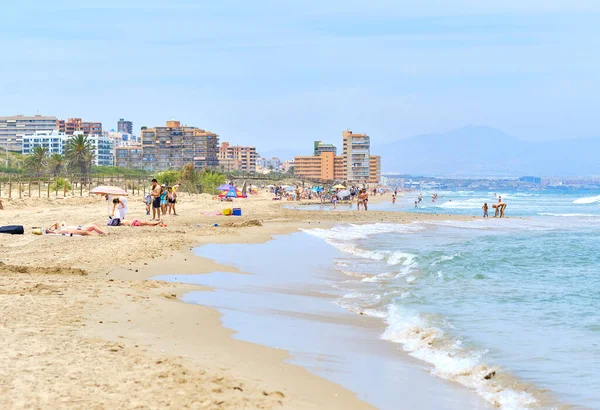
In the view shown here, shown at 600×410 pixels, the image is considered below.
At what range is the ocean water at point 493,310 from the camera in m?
7.25

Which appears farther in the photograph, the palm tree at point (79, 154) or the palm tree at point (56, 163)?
the palm tree at point (79, 154)

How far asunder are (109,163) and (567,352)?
648 ft

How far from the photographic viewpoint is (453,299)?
12.5 metres

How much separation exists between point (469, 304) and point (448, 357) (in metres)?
4.05

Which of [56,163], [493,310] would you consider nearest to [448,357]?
[493,310]

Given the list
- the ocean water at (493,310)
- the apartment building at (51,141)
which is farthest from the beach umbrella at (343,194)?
the apartment building at (51,141)

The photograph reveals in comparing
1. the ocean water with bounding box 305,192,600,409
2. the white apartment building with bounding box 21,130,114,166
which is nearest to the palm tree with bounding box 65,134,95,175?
the ocean water with bounding box 305,192,600,409

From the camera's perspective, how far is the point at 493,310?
1143 centimetres

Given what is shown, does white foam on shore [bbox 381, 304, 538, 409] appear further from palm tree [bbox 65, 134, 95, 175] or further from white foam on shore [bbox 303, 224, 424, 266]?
palm tree [bbox 65, 134, 95, 175]

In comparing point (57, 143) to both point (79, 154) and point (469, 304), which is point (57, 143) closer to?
point (79, 154)

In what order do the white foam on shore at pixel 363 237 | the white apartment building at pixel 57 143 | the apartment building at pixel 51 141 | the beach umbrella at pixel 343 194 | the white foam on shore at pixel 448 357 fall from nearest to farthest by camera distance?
1. the white foam on shore at pixel 448 357
2. the white foam on shore at pixel 363 237
3. the beach umbrella at pixel 343 194
4. the apartment building at pixel 51 141
5. the white apartment building at pixel 57 143

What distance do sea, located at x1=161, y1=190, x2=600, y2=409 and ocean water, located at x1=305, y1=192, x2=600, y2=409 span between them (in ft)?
0.06

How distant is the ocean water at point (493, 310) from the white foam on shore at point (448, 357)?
0.03 feet

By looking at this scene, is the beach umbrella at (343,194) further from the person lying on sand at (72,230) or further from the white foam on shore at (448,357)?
the white foam on shore at (448,357)
